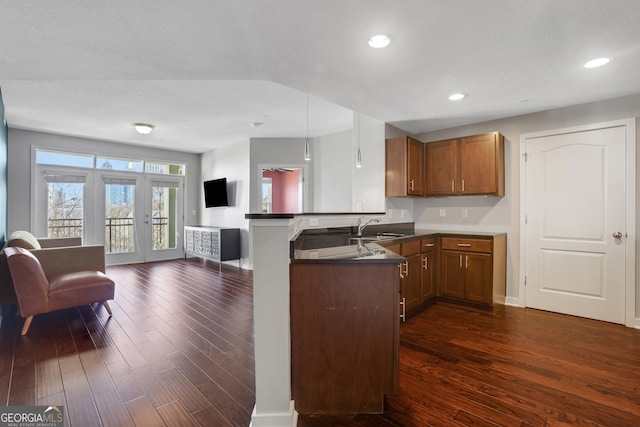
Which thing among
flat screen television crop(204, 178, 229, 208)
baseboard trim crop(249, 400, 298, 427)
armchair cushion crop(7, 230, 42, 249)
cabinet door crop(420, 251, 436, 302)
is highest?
flat screen television crop(204, 178, 229, 208)

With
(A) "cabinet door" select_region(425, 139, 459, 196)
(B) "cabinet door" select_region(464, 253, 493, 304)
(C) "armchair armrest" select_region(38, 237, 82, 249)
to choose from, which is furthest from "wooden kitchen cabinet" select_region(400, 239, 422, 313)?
(C) "armchair armrest" select_region(38, 237, 82, 249)

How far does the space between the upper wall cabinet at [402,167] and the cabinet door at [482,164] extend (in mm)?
556

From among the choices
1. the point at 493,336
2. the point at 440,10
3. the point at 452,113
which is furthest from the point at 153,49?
the point at 493,336

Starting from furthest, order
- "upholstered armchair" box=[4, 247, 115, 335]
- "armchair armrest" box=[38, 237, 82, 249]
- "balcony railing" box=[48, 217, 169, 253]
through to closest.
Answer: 1. "balcony railing" box=[48, 217, 169, 253]
2. "armchair armrest" box=[38, 237, 82, 249]
3. "upholstered armchair" box=[4, 247, 115, 335]

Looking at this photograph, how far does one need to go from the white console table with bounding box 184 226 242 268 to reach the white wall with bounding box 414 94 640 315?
3.61 metres

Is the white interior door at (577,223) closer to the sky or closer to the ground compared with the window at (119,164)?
closer to the ground

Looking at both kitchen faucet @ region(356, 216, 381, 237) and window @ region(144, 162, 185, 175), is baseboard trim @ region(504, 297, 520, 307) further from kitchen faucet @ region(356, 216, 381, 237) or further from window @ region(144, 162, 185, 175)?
window @ region(144, 162, 185, 175)

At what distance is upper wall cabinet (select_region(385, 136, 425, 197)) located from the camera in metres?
3.85

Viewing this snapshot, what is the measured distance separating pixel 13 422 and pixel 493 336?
3.50m

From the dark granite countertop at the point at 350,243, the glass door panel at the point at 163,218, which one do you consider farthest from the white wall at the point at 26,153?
the dark granite countertop at the point at 350,243

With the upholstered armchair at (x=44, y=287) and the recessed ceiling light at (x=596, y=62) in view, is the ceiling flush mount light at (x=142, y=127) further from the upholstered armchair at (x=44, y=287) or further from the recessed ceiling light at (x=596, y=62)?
the recessed ceiling light at (x=596, y=62)

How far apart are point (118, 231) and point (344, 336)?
6.49 meters

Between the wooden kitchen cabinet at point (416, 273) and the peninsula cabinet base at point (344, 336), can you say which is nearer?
the peninsula cabinet base at point (344, 336)

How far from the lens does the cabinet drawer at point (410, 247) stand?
10.6 ft
